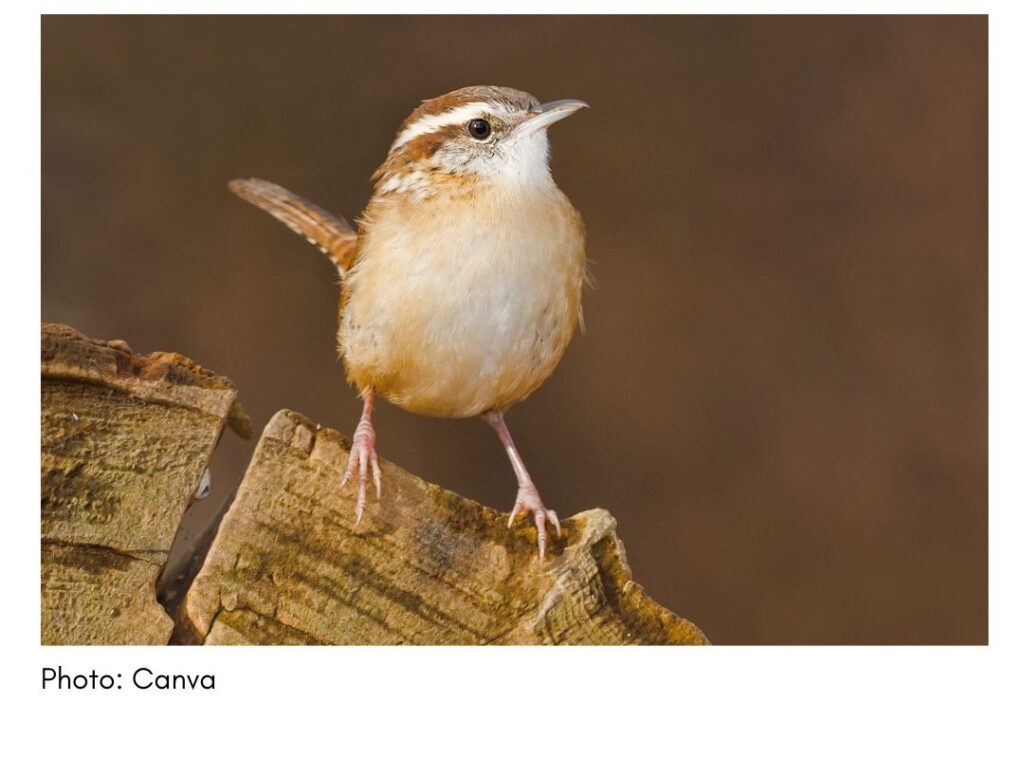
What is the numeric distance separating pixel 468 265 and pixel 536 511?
1.73 ft

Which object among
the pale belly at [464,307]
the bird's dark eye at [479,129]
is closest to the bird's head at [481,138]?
the bird's dark eye at [479,129]

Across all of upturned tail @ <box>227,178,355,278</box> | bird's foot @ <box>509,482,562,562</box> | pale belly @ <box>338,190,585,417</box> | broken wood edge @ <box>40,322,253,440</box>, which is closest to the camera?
broken wood edge @ <box>40,322,253,440</box>

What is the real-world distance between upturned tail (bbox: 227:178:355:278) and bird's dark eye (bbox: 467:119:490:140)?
1.64 ft

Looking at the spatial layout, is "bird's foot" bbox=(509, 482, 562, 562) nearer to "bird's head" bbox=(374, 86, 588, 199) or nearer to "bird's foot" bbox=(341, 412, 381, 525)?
"bird's foot" bbox=(341, 412, 381, 525)

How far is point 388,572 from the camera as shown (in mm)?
2293

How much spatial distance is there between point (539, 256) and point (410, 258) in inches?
10.7

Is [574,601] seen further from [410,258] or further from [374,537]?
[410,258]

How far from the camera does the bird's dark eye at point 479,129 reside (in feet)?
8.50

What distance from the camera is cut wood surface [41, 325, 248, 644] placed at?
220 centimetres

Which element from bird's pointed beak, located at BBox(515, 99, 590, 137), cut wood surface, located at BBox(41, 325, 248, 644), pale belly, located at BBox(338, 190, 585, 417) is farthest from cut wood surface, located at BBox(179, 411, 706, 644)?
bird's pointed beak, located at BBox(515, 99, 590, 137)

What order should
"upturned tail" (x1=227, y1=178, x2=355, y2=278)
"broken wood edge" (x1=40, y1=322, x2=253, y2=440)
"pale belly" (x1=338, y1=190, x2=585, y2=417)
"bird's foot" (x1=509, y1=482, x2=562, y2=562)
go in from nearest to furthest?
1. "broken wood edge" (x1=40, y1=322, x2=253, y2=440)
2. "bird's foot" (x1=509, y1=482, x2=562, y2=562)
3. "pale belly" (x1=338, y1=190, x2=585, y2=417)
4. "upturned tail" (x1=227, y1=178, x2=355, y2=278)

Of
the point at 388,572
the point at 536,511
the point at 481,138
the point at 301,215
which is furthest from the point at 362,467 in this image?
the point at 301,215
